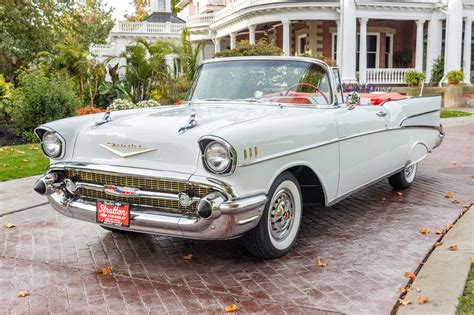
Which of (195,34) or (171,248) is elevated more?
(195,34)

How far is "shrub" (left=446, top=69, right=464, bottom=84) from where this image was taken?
20.9 m

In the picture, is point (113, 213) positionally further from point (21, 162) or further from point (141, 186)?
point (21, 162)

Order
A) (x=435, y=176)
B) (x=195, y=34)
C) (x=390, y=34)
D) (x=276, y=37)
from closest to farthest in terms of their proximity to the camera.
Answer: (x=435, y=176), (x=390, y=34), (x=276, y=37), (x=195, y=34)

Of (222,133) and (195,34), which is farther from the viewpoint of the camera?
(195,34)

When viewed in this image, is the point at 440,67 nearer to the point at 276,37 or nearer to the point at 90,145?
the point at 276,37

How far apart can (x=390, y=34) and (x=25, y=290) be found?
25.0 m

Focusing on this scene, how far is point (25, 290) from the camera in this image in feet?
12.4

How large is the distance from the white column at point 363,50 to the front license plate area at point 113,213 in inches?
808

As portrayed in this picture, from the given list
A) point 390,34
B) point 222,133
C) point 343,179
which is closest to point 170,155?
point 222,133

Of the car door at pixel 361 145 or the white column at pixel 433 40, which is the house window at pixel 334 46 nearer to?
the white column at pixel 433 40

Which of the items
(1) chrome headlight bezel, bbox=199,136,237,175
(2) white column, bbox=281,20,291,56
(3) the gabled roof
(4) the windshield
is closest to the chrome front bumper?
(1) chrome headlight bezel, bbox=199,136,237,175

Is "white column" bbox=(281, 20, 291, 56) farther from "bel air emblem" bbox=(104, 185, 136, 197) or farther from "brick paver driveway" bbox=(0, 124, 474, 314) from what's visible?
"bel air emblem" bbox=(104, 185, 136, 197)

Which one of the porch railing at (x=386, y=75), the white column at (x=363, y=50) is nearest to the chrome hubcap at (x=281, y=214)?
the white column at (x=363, y=50)

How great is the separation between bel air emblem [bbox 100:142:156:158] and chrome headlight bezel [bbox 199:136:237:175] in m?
0.46
